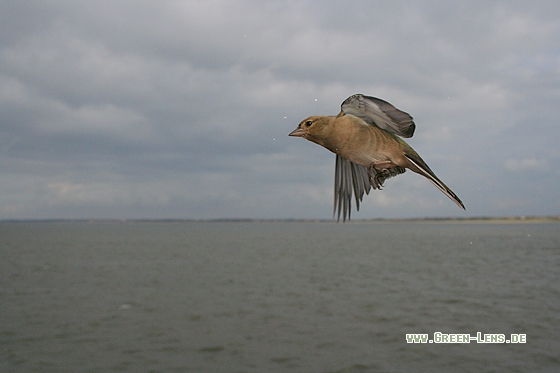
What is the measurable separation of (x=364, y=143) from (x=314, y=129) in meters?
0.42

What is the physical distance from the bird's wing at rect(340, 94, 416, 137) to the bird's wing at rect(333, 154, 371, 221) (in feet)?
1.52

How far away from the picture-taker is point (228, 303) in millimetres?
78562

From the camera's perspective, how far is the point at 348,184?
3.27 meters

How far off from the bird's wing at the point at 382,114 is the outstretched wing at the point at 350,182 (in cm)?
37

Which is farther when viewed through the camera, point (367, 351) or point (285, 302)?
point (285, 302)

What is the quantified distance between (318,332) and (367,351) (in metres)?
9.21

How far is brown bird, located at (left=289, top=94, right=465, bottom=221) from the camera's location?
2.38 metres

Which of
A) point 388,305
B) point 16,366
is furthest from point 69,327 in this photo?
point 388,305

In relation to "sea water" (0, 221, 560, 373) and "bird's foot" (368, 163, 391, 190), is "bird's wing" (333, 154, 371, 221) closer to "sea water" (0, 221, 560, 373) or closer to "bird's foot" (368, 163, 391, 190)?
"bird's foot" (368, 163, 391, 190)

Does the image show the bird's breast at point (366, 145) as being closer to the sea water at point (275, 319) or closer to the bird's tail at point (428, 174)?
the bird's tail at point (428, 174)

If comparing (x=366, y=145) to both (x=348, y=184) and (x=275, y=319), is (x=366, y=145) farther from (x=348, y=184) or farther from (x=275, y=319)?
(x=275, y=319)

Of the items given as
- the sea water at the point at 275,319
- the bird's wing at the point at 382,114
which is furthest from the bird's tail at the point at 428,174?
the sea water at the point at 275,319

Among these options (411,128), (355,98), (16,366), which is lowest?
(16,366)

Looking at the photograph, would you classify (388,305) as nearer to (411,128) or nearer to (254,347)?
(254,347)
